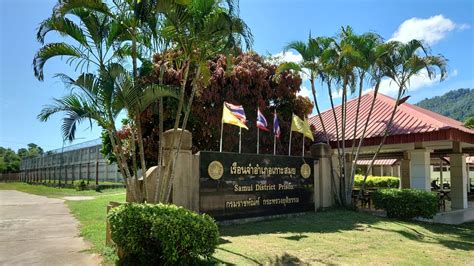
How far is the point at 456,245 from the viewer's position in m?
10.0

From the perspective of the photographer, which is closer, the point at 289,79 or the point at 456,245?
the point at 456,245

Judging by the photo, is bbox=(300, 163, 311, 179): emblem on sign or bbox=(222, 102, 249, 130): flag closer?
bbox=(222, 102, 249, 130): flag

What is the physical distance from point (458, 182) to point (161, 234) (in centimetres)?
1595

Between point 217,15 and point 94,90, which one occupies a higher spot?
point 217,15

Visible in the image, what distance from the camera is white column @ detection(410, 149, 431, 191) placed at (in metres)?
16.3

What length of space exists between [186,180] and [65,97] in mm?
3634

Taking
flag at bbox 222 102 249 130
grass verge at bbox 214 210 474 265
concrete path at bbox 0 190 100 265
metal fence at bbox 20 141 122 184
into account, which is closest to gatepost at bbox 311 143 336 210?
grass verge at bbox 214 210 474 265

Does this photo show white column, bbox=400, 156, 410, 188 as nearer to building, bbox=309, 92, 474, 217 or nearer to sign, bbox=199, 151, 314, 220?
building, bbox=309, 92, 474, 217

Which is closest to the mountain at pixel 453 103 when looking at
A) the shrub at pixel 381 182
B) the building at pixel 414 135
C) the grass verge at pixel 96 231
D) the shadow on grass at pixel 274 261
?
the shrub at pixel 381 182

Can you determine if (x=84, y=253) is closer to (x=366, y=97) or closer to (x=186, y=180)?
(x=186, y=180)

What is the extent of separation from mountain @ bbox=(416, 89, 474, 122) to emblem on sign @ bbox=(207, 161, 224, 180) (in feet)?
252

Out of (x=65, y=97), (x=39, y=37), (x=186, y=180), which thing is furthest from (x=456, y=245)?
(x=39, y=37)

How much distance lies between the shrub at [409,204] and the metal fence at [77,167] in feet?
63.0

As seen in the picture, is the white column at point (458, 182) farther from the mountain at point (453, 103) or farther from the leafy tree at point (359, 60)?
the mountain at point (453, 103)
